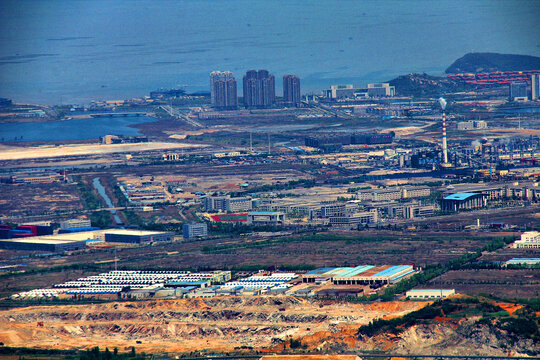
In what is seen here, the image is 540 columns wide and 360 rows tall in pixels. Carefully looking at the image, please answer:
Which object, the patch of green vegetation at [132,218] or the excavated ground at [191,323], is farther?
the patch of green vegetation at [132,218]

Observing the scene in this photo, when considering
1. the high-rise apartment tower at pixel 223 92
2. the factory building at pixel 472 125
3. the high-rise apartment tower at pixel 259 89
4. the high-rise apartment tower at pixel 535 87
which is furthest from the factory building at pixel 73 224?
the high-rise apartment tower at pixel 259 89

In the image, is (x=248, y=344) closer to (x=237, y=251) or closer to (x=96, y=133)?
(x=237, y=251)

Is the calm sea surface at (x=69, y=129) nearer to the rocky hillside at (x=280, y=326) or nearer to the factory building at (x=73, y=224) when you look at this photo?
the factory building at (x=73, y=224)

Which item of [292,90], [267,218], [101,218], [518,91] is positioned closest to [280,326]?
[267,218]

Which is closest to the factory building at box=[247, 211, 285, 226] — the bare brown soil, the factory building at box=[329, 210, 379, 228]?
the factory building at box=[329, 210, 379, 228]

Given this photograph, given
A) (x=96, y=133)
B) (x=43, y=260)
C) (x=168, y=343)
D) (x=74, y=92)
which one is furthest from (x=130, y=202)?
(x=74, y=92)

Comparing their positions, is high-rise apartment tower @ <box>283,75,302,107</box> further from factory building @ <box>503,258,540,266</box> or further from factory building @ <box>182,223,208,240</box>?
factory building @ <box>503,258,540,266</box>
